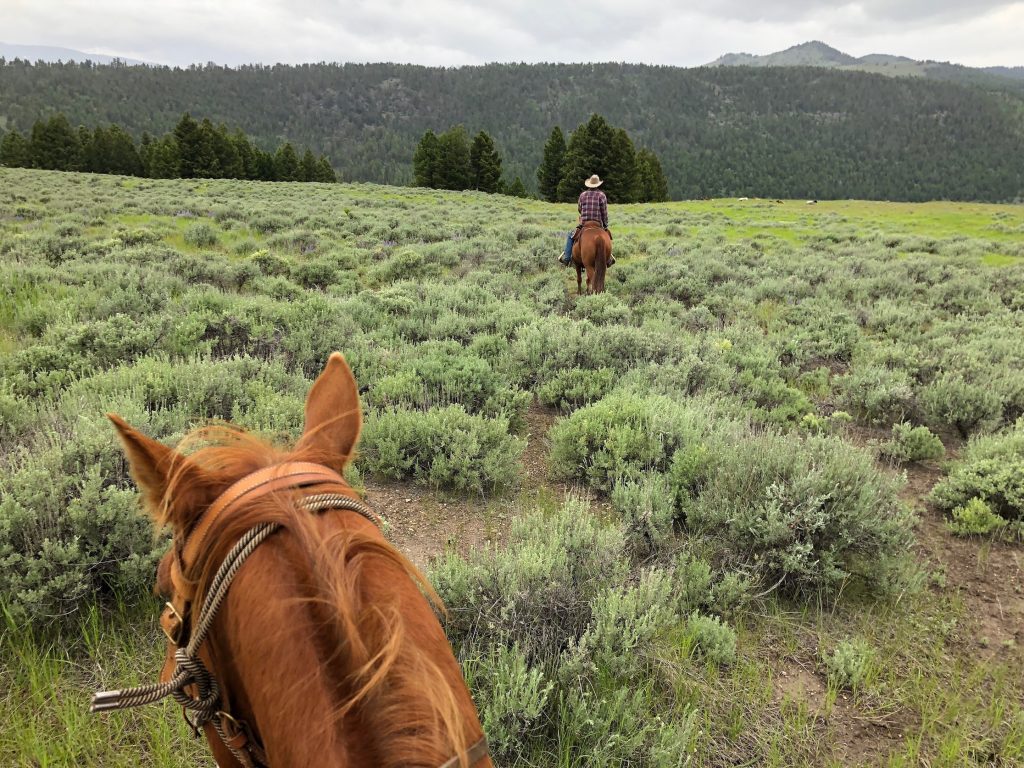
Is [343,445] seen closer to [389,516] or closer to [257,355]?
[389,516]

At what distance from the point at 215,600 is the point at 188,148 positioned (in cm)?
5479

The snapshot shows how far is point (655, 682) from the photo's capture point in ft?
8.11

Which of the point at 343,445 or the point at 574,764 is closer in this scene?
the point at 343,445

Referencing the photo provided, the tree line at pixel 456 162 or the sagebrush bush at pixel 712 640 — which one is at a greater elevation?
the tree line at pixel 456 162

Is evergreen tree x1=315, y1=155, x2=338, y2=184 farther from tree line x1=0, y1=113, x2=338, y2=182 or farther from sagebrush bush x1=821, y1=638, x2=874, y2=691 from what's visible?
sagebrush bush x1=821, y1=638, x2=874, y2=691

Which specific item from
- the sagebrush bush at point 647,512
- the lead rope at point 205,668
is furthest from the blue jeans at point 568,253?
the lead rope at point 205,668

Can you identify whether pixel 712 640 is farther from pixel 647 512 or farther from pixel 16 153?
pixel 16 153

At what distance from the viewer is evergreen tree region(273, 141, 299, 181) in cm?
5241

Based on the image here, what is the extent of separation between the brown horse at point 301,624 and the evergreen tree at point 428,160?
50.5m

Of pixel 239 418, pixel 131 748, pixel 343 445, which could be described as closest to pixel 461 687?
pixel 343 445


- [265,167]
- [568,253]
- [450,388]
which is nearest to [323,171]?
[265,167]

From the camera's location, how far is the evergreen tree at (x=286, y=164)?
52.4 m

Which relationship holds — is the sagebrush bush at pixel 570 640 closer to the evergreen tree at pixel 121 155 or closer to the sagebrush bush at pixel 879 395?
the sagebrush bush at pixel 879 395

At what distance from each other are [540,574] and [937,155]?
19888 cm
